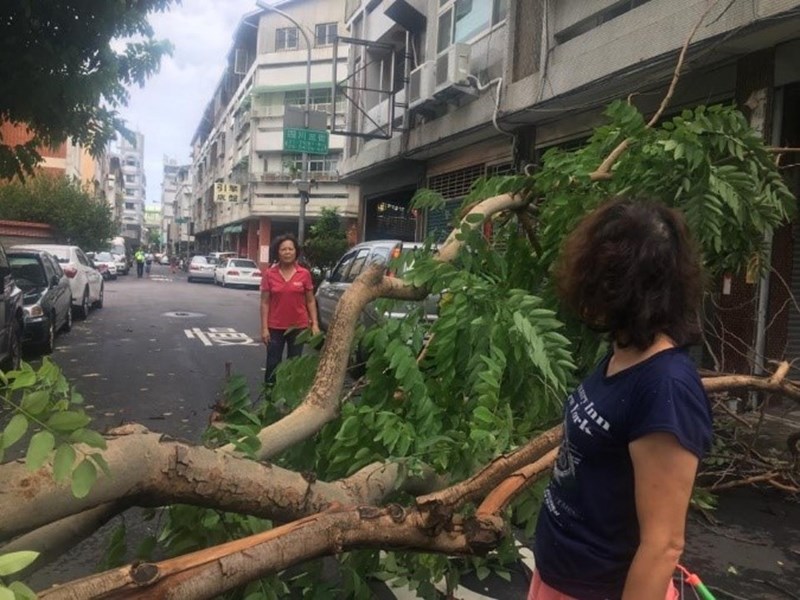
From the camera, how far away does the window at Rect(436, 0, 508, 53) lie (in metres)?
12.6

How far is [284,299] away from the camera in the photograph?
7.20m

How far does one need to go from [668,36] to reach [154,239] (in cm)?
15089


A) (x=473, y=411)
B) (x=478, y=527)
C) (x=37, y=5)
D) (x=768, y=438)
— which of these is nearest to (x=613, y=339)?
(x=478, y=527)

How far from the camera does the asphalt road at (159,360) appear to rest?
290 inches

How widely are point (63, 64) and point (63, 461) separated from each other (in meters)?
7.55

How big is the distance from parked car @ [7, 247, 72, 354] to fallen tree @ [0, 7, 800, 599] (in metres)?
7.86

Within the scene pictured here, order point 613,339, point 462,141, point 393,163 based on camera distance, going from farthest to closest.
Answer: point 393,163, point 462,141, point 613,339

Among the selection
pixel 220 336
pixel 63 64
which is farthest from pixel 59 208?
pixel 63 64

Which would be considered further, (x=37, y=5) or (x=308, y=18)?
(x=308, y=18)

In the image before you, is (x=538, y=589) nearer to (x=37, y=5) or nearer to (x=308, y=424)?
(x=308, y=424)

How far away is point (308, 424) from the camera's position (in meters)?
2.71

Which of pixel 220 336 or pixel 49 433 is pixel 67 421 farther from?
pixel 220 336

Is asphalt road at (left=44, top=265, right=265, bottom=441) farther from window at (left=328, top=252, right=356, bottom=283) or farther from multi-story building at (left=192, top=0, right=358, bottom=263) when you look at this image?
multi-story building at (left=192, top=0, right=358, bottom=263)

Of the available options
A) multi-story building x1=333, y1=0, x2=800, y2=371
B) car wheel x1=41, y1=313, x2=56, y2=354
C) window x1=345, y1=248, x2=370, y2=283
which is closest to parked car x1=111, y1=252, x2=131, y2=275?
multi-story building x1=333, y1=0, x2=800, y2=371
